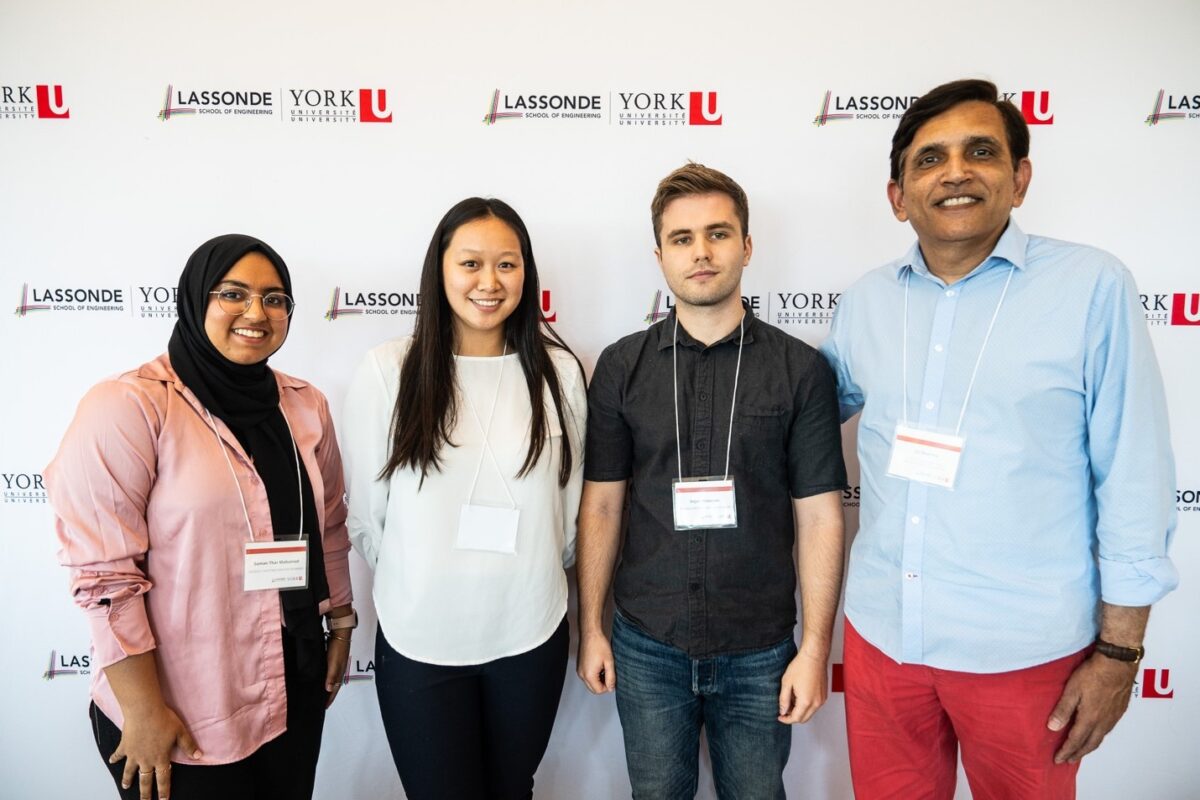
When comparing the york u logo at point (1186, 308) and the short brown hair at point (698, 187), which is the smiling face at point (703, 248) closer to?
the short brown hair at point (698, 187)

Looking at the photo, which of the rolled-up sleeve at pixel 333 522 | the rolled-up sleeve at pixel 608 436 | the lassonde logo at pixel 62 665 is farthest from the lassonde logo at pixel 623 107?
the lassonde logo at pixel 62 665

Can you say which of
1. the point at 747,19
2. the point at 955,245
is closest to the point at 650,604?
the point at 955,245

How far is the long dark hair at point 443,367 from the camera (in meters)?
1.45

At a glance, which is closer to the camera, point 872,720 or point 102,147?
point 872,720

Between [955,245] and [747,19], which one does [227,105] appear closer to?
[747,19]

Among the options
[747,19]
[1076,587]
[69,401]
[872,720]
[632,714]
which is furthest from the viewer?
[69,401]

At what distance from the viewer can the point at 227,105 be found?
6.18 ft

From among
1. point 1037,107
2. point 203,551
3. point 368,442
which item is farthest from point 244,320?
point 1037,107

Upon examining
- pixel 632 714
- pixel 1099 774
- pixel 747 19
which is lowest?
pixel 1099 774

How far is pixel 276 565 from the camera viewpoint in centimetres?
136

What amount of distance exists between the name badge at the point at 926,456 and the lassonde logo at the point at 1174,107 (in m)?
A: 1.51

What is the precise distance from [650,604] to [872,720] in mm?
616

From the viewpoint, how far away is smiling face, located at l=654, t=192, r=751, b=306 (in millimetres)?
1478

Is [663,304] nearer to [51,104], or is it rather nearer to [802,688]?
[802,688]
